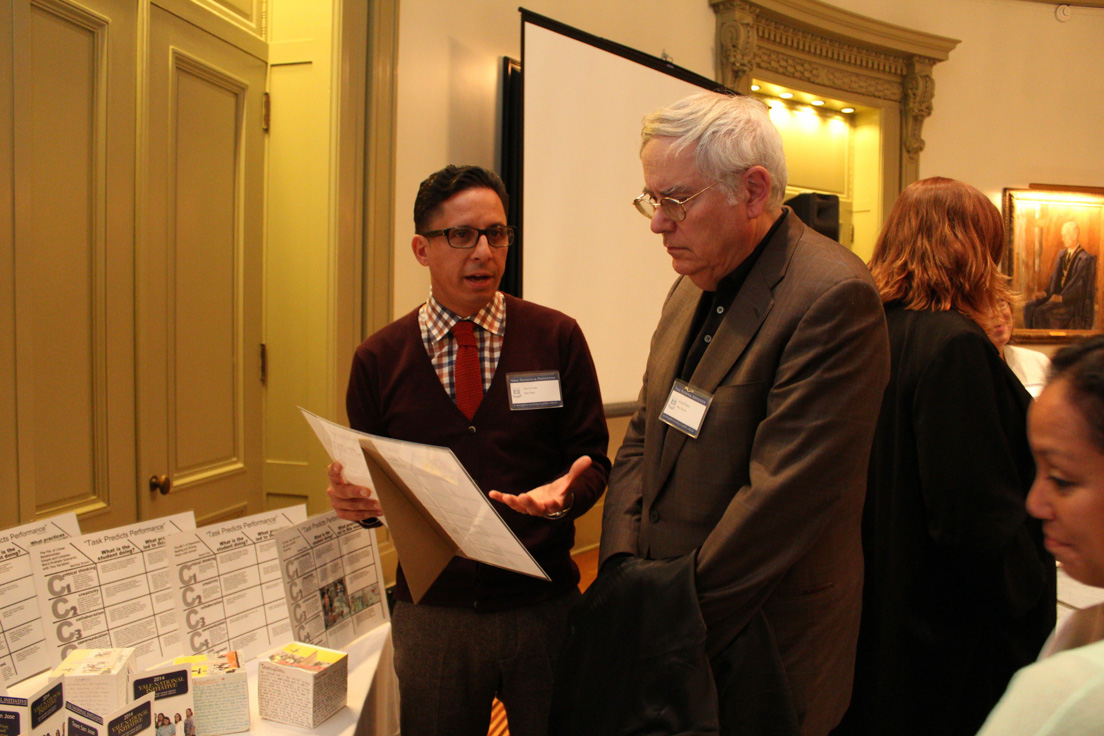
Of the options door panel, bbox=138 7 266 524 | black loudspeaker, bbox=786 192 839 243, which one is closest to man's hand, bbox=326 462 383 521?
door panel, bbox=138 7 266 524

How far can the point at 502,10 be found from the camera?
368cm

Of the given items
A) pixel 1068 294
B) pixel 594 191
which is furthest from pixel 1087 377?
pixel 1068 294

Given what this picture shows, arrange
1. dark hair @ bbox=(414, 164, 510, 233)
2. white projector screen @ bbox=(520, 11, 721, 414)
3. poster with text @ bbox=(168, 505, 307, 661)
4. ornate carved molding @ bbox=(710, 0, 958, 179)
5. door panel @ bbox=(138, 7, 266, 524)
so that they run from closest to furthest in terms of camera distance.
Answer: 1. poster with text @ bbox=(168, 505, 307, 661)
2. dark hair @ bbox=(414, 164, 510, 233)
3. door panel @ bbox=(138, 7, 266, 524)
4. white projector screen @ bbox=(520, 11, 721, 414)
5. ornate carved molding @ bbox=(710, 0, 958, 179)

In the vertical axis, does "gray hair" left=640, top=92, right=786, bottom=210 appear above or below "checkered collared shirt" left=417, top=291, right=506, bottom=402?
above

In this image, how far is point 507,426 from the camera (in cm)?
154

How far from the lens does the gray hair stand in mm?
1238

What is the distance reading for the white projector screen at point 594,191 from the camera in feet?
11.9

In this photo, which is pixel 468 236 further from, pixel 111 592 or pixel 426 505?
pixel 111 592

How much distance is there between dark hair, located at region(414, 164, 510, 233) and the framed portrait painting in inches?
238

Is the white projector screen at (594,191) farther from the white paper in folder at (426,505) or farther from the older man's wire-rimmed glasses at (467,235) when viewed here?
the white paper in folder at (426,505)

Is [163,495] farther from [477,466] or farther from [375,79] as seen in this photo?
[375,79]

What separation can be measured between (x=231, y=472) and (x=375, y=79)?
62.7 inches

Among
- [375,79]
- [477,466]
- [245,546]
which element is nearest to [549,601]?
[477,466]

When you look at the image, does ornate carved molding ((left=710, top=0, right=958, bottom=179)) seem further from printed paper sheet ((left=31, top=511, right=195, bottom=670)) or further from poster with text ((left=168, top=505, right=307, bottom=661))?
printed paper sheet ((left=31, top=511, right=195, bottom=670))
